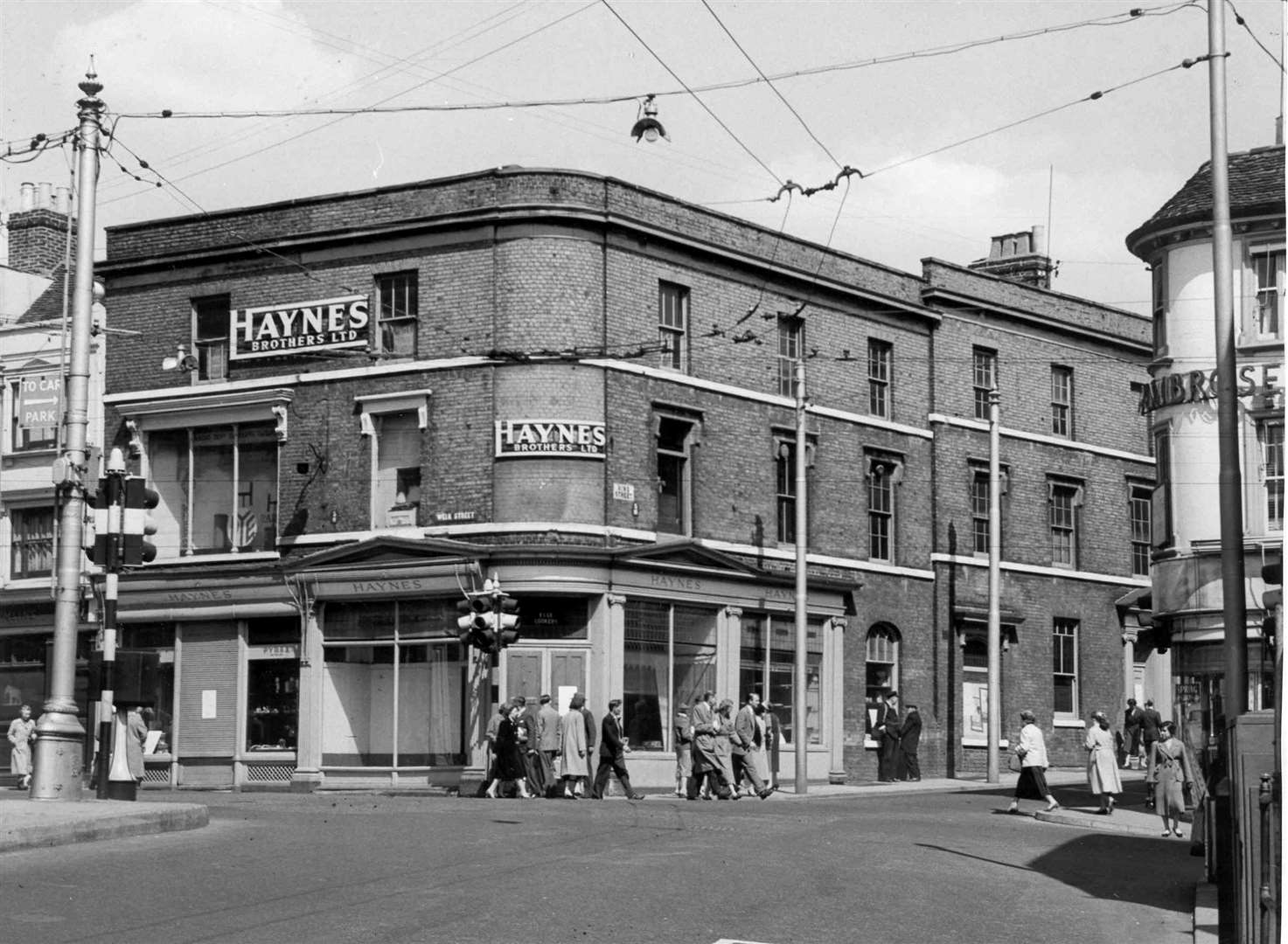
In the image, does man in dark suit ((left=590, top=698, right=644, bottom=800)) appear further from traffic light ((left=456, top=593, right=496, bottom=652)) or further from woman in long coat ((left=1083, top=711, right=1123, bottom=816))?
woman in long coat ((left=1083, top=711, right=1123, bottom=816))

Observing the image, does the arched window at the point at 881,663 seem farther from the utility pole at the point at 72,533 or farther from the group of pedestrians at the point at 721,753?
the utility pole at the point at 72,533

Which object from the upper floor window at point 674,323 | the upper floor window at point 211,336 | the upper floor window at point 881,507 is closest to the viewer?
the upper floor window at point 674,323

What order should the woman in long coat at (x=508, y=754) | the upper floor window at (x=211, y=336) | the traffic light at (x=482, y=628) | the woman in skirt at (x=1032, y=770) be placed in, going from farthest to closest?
1. the upper floor window at (x=211, y=336)
2. the woman in long coat at (x=508, y=754)
3. the traffic light at (x=482, y=628)
4. the woman in skirt at (x=1032, y=770)

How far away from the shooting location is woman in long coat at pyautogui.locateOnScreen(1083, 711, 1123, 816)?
2788 cm

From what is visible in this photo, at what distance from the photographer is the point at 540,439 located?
33.4 m

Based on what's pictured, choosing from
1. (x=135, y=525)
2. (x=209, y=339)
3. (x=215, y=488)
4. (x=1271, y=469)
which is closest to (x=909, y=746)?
(x=1271, y=469)

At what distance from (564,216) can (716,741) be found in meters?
9.88

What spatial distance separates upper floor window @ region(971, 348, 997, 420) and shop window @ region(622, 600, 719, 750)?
417 inches

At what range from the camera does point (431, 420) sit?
113ft

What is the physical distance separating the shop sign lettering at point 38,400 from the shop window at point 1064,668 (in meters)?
22.6

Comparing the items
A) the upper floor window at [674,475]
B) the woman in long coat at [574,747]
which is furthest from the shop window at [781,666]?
the woman in long coat at [574,747]

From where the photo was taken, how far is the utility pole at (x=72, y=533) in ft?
72.3

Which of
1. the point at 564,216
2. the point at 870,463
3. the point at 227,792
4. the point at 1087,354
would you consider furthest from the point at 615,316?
the point at 1087,354

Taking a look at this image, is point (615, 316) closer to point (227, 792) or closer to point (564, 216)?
point (564, 216)
